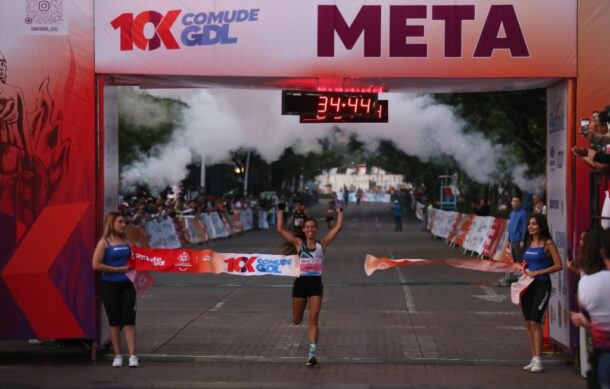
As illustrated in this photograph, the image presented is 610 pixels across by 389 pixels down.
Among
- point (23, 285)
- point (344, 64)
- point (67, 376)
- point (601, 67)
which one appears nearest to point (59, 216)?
point (23, 285)

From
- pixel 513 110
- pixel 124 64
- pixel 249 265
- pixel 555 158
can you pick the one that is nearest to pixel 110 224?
pixel 249 265

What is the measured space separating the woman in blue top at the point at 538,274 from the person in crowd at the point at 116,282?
164 inches

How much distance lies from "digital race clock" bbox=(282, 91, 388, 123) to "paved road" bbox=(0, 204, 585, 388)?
106 inches

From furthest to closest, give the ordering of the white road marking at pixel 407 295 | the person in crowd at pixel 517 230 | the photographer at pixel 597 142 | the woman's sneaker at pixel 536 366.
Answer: the person in crowd at pixel 517 230 → the white road marking at pixel 407 295 → the woman's sneaker at pixel 536 366 → the photographer at pixel 597 142

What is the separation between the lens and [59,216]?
10445mm

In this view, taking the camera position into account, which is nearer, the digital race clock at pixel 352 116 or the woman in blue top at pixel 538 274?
the woman in blue top at pixel 538 274

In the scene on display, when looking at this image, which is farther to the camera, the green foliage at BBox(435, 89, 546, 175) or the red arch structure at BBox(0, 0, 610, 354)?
the green foliage at BBox(435, 89, 546, 175)

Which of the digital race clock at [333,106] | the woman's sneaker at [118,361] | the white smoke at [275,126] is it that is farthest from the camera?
the white smoke at [275,126]

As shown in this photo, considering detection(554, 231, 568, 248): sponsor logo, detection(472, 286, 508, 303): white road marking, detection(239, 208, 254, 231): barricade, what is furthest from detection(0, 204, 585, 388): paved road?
detection(239, 208, 254, 231): barricade

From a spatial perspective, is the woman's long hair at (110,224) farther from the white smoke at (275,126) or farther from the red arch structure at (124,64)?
the white smoke at (275,126)

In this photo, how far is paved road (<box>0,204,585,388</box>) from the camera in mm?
9602

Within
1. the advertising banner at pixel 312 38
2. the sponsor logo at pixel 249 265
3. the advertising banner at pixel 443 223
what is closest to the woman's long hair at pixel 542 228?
the advertising banner at pixel 312 38

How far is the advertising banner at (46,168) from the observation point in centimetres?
1037

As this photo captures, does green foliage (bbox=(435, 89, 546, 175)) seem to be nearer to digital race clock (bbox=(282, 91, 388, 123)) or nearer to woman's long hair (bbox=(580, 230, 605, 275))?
digital race clock (bbox=(282, 91, 388, 123))
